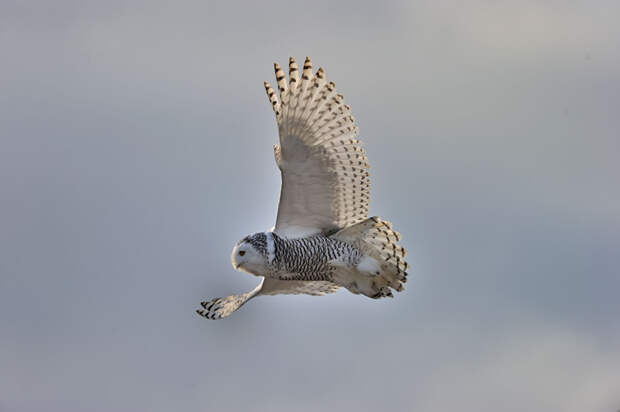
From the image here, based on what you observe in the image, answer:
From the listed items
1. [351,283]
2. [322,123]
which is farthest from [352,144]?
[351,283]

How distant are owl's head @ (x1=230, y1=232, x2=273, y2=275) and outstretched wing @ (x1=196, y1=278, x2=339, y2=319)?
818 mm

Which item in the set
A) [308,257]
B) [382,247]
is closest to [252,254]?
[308,257]

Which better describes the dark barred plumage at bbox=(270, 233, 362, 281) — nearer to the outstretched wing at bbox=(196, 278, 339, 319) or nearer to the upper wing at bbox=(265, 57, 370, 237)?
the upper wing at bbox=(265, 57, 370, 237)

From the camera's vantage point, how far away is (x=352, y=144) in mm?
19094

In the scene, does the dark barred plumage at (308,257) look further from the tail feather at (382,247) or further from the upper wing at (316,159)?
the upper wing at (316,159)

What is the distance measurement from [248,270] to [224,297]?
1.05 meters

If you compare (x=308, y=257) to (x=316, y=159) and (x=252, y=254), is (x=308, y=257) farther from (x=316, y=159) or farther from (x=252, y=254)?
(x=316, y=159)

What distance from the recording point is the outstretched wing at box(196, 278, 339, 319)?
19938 mm

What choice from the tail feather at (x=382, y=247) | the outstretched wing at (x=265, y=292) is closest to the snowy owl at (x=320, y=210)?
the tail feather at (x=382, y=247)

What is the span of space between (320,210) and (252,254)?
1085 millimetres

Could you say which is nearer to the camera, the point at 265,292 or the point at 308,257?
the point at 308,257

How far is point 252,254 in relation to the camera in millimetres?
19094

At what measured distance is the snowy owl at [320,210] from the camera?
18.9 m

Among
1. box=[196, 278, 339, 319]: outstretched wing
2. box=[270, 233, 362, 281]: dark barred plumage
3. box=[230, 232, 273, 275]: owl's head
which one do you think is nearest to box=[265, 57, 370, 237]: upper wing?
box=[270, 233, 362, 281]: dark barred plumage
